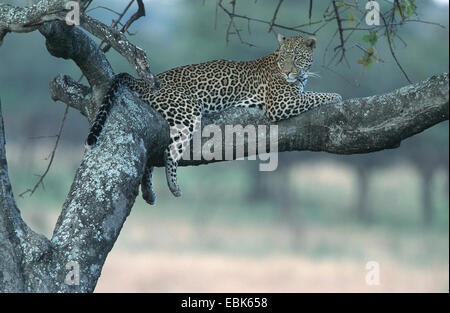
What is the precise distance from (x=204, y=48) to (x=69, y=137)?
4889 millimetres

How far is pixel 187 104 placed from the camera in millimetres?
5535

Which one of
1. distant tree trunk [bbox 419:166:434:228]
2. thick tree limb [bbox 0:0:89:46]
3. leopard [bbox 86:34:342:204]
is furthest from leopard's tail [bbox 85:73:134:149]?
distant tree trunk [bbox 419:166:434:228]

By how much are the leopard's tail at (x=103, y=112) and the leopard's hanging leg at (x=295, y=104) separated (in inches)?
43.8

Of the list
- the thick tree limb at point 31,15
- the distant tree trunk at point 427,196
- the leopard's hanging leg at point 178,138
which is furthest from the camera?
the distant tree trunk at point 427,196

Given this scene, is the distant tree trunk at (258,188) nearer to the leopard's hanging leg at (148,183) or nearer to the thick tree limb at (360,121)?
the leopard's hanging leg at (148,183)

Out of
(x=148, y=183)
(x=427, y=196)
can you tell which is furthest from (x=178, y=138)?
(x=427, y=196)

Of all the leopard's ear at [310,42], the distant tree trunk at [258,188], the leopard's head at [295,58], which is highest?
the distant tree trunk at [258,188]

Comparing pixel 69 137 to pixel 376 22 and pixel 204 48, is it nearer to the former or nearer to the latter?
pixel 204 48

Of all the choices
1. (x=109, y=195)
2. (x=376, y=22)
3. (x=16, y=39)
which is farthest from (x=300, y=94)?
(x=16, y=39)

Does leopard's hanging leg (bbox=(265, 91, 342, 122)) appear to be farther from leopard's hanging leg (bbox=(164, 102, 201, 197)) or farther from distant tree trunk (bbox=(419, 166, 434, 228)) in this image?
distant tree trunk (bbox=(419, 166, 434, 228))

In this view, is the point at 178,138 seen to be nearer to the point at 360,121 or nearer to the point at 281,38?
the point at 360,121

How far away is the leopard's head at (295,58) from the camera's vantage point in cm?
630

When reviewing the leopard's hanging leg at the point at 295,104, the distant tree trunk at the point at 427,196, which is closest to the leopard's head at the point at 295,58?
the leopard's hanging leg at the point at 295,104

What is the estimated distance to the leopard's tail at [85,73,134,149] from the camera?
178 inches
